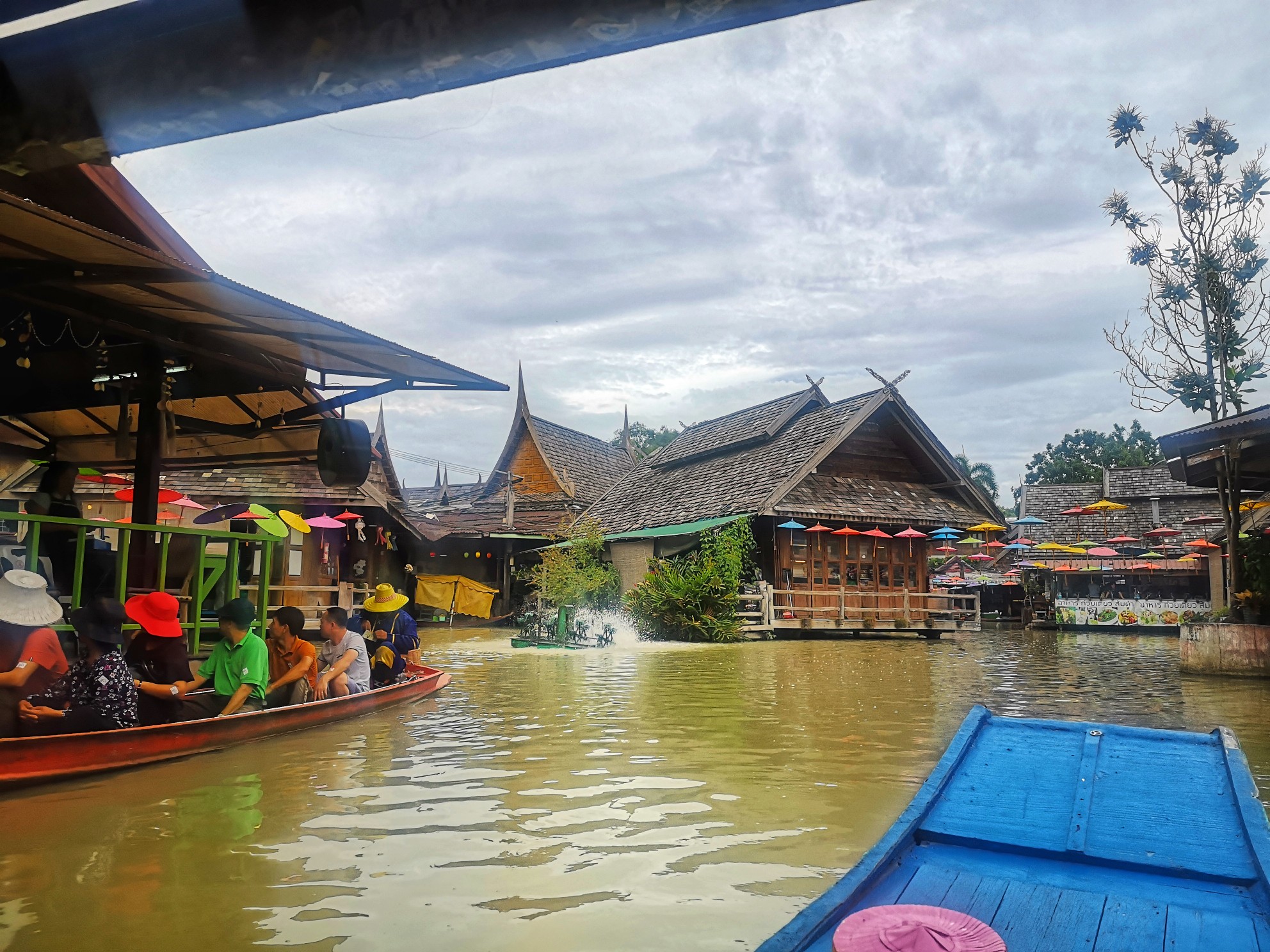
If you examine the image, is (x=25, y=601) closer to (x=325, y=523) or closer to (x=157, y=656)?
(x=157, y=656)

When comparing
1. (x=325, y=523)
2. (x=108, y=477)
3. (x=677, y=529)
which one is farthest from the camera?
(x=677, y=529)

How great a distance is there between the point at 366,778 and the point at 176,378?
4.34 metres

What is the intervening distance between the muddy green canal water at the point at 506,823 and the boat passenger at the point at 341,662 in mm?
405

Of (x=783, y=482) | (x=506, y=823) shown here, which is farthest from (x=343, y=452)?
(x=783, y=482)

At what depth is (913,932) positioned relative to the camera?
266cm

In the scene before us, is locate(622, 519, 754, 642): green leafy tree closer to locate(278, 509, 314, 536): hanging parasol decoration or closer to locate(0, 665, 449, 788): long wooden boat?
locate(278, 509, 314, 536): hanging parasol decoration

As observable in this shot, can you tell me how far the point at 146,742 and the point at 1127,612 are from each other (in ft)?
87.2

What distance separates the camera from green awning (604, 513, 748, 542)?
2138 cm

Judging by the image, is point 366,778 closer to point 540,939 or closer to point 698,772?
point 698,772

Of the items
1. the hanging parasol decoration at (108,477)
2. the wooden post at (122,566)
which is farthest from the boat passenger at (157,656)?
the hanging parasol decoration at (108,477)

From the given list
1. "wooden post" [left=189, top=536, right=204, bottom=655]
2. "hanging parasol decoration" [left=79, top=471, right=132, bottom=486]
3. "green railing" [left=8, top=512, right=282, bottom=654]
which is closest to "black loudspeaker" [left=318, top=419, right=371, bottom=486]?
"green railing" [left=8, top=512, right=282, bottom=654]

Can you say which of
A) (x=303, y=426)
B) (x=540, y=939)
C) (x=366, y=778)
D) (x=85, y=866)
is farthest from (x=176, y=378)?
(x=540, y=939)

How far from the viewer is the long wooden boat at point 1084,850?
3.15 m

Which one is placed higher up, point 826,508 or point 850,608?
point 826,508
